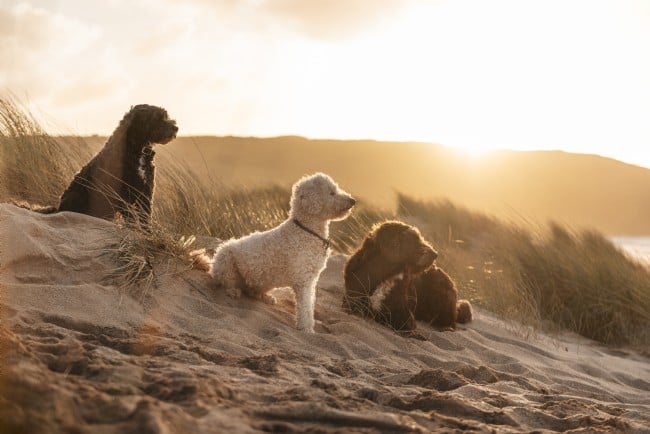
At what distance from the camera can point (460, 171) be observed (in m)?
56.1

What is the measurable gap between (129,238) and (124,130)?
158 cm

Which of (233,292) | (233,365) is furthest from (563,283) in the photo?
(233,365)

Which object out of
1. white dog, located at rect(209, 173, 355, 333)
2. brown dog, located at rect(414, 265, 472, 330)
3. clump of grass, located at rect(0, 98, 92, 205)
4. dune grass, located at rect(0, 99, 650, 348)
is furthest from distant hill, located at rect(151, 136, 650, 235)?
white dog, located at rect(209, 173, 355, 333)

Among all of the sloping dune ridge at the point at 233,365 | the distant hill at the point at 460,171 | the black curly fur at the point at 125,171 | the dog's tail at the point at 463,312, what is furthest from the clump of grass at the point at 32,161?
the distant hill at the point at 460,171

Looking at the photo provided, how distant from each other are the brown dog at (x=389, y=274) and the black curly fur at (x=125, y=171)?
2075mm

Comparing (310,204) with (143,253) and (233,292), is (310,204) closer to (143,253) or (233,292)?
(233,292)

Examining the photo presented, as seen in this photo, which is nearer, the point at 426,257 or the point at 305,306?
the point at 305,306

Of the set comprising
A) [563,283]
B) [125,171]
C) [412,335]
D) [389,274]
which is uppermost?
[125,171]

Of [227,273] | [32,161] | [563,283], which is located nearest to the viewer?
[227,273]

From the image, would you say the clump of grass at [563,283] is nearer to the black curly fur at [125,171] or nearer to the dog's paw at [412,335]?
the dog's paw at [412,335]

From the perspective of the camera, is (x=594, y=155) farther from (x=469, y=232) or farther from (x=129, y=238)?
(x=129, y=238)

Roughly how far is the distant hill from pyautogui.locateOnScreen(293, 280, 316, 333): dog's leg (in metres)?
38.0

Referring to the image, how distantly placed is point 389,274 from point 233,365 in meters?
2.60

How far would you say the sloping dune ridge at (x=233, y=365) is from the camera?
283 cm
